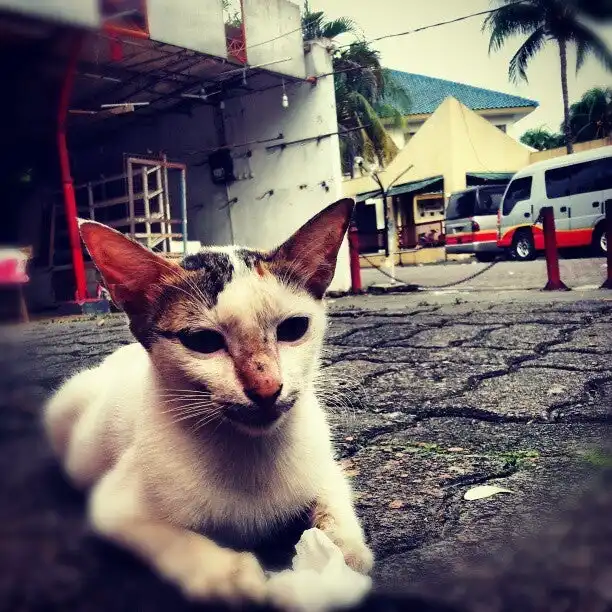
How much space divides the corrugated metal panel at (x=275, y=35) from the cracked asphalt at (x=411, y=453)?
0.39 meters

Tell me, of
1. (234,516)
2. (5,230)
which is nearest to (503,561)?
(234,516)

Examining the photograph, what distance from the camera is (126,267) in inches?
25.4

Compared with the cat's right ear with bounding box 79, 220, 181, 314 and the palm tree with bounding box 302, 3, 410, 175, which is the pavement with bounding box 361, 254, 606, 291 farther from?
the cat's right ear with bounding box 79, 220, 181, 314

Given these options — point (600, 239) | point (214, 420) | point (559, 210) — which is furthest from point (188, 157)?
point (559, 210)

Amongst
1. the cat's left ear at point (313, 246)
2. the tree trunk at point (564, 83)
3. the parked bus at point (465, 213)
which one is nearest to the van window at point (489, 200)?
the parked bus at point (465, 213)

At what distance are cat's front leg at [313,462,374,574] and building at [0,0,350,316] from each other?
1.22ft

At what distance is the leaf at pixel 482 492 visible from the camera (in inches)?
31.5

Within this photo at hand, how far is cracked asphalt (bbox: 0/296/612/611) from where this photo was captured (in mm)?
495

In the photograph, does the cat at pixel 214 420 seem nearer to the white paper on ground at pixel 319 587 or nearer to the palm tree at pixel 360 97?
the white paper on ground at pixel 319 587

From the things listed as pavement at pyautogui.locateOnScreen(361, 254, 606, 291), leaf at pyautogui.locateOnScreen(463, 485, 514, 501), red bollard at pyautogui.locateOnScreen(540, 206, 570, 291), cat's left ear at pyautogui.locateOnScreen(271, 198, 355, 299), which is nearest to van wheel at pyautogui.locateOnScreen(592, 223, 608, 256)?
red bollard at pyautogui.locateOnScreen(540, 206, 570, 291)

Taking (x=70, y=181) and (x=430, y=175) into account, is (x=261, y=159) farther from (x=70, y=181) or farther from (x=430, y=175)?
(x=430, y=175)

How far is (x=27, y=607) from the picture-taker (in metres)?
0.44

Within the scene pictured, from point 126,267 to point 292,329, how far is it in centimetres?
21

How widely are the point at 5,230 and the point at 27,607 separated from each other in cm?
30
